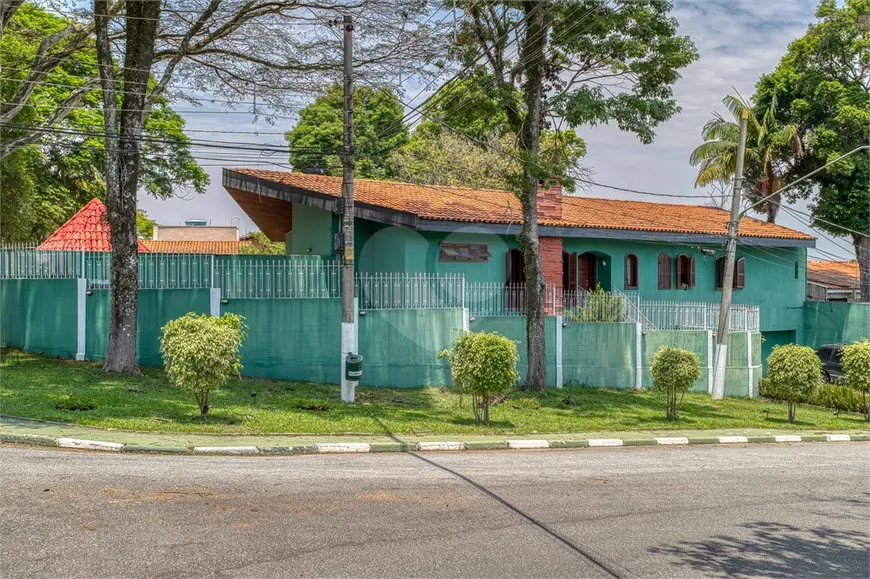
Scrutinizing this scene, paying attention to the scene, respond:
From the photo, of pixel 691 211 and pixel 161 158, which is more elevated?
pixel 161 158

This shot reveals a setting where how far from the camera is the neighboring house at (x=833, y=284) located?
35.0 m

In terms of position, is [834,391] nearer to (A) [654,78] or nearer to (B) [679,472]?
(A) [654,78]

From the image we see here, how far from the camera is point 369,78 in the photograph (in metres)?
18.4

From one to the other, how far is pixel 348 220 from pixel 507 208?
9357mm

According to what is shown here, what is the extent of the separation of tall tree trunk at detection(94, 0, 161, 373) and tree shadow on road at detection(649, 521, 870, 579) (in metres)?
13.0

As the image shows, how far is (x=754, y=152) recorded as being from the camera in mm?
35219

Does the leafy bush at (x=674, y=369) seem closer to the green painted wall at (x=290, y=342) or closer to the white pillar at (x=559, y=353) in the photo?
the white pillar at (x=559, y=353)

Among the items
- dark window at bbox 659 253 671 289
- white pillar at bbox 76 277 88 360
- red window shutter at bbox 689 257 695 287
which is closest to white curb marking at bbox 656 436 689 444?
dark window at bbox 659 253 671 289

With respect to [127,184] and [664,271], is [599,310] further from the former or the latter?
[127,184]

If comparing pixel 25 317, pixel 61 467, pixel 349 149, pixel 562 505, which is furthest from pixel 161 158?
pixel 562 505

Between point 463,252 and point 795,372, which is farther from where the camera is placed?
point 463,252

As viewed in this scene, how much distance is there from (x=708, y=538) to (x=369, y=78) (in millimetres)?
13436

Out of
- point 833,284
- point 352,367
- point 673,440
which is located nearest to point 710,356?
point 673,440

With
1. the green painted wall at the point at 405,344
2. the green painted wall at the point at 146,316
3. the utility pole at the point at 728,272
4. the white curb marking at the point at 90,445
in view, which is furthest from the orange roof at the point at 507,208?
the white curb marking at the point at 90,445
